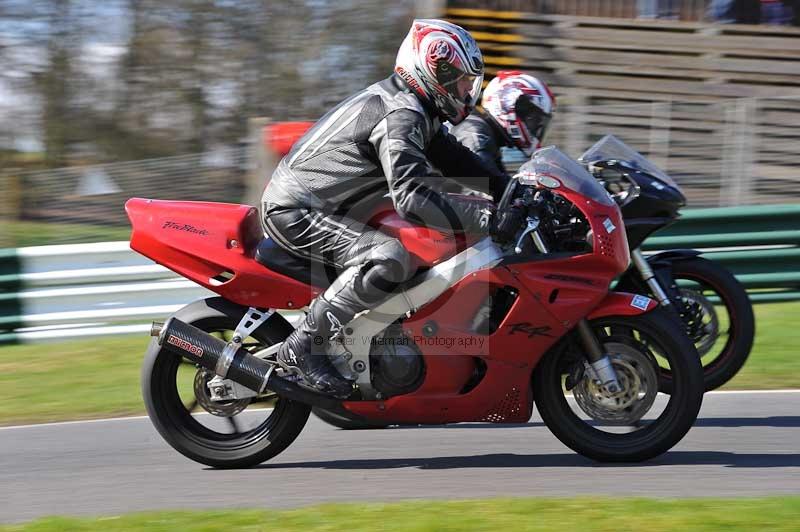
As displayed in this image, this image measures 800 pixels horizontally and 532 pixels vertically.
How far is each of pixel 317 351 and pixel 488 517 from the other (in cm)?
127

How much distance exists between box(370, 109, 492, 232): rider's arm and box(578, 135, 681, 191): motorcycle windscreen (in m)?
1.36

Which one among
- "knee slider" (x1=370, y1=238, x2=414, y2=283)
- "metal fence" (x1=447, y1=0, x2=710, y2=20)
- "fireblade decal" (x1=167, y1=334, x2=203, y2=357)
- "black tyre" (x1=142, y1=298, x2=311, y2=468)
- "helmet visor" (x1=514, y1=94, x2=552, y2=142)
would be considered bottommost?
"black tyre" (x1=142, y1=298, x2=311, y2=468)

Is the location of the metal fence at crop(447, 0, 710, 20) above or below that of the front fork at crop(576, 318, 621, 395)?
above

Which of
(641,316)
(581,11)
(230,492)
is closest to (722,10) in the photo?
(581,11)

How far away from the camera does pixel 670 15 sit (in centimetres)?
1479

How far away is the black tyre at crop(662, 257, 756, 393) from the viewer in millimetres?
6141

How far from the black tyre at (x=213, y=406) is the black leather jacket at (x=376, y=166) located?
2.05ft

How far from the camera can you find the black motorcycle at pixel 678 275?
5.99 meters

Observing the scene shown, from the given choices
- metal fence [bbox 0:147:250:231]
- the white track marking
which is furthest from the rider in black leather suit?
metal fence [bbox 0:147:250:231]

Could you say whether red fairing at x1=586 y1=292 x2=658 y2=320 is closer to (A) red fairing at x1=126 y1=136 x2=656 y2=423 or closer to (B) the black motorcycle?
(A) red fairing at x1=126 y1=136 x2=656 y2=423

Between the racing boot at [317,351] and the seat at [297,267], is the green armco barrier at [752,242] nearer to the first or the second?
the seat at [297,267]

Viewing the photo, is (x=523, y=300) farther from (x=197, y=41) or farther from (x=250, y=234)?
(x=197, y=41)

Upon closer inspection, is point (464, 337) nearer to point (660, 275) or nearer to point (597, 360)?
point (597, 360)

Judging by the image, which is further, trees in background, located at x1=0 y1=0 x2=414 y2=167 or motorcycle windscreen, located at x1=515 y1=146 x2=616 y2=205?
trees in background, located at x1=0 y1=0 x2=414 y2=167
